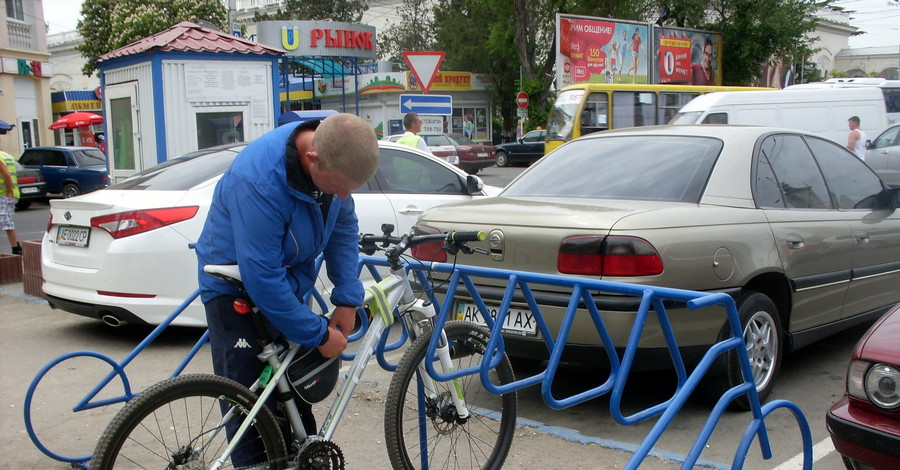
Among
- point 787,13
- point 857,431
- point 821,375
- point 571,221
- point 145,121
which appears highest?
point 787,13

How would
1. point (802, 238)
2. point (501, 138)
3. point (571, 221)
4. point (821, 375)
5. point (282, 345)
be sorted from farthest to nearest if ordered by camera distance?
point (501, 138) < point (821, 375) < point (802, 238) < point (571, 221) < point (282, 345)

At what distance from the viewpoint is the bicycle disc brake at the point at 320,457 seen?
3.01 meters

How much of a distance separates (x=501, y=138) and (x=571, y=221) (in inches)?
1717

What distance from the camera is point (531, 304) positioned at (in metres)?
3.39

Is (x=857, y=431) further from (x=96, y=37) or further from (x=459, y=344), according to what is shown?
(x=96, y=37)

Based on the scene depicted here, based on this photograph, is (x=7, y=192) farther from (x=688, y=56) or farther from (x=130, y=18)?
(x=688, y=56)

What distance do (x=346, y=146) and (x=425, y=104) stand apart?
11071 mm

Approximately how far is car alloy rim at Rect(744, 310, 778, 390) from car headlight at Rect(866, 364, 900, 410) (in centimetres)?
128

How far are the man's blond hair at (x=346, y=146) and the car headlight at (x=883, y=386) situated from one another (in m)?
2.13

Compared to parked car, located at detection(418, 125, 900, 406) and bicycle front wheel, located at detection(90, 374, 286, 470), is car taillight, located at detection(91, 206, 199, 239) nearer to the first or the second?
parked car, located at detection(418, 125, 900, 406)

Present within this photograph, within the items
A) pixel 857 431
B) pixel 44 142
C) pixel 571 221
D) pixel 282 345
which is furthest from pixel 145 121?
pixel 44 142

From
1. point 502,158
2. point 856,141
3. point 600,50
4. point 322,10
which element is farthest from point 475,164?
point 322,10

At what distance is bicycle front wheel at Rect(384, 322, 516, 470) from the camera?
128 inches

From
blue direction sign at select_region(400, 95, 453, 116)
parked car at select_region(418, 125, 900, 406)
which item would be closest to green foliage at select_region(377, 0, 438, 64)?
blue direction sign at select_region(400, 95, 453, 116)
